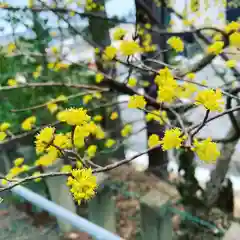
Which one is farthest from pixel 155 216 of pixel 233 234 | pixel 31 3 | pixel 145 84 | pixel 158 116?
pixel 31 3

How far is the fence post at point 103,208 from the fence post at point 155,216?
8.3 inches

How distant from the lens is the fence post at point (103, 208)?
116 centimetres

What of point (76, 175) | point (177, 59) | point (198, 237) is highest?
point (76, 175)

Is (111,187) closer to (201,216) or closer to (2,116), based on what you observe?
(201,216)

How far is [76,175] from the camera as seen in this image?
0.43 metres

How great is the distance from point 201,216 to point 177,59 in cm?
64

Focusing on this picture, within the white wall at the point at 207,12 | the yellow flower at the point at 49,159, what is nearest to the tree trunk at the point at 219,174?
the white wall at the point at 207,12

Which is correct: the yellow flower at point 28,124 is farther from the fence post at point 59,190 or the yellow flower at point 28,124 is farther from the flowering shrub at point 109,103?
the fence post at point 59,190

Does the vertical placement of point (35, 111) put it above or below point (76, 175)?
below

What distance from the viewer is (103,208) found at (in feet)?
3.92

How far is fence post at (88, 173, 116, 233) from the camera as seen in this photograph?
3.79ft

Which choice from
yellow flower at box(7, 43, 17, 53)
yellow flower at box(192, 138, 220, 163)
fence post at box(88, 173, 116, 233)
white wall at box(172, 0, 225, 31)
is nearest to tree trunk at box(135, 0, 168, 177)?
white wall at box(172, 0, 225, 31)

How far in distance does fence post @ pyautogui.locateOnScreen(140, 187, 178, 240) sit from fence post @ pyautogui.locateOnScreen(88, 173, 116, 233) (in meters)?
0.21

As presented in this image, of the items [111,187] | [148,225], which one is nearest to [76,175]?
[148,225]
